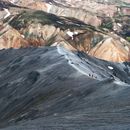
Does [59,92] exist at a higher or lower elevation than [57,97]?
lower

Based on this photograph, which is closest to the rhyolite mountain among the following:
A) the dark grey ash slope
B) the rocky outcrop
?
the dark grey ash slope

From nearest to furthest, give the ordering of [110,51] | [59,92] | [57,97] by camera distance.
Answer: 1. [57,97]
2. [59,92]
3. [110,51]

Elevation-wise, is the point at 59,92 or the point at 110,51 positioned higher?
the point at 59,92

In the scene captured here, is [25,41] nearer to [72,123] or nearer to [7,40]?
[7,40]

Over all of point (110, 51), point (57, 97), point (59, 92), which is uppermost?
point (57, 97)

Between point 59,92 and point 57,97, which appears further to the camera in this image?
point 59,92

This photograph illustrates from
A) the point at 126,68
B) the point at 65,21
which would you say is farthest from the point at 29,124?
the point at 65,21

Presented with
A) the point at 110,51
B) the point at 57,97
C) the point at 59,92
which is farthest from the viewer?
the point at 110,51

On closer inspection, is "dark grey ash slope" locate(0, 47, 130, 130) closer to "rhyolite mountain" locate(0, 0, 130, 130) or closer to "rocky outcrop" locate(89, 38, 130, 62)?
"rhyolite mountain" locate(0, 0, 130, 130)

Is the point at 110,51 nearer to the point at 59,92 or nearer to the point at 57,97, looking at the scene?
the point at 59,92

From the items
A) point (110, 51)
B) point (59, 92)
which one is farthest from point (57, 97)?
point (110, 51)

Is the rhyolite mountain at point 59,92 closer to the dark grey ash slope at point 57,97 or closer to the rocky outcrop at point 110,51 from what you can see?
the dark grey ash slope at point 57,97
